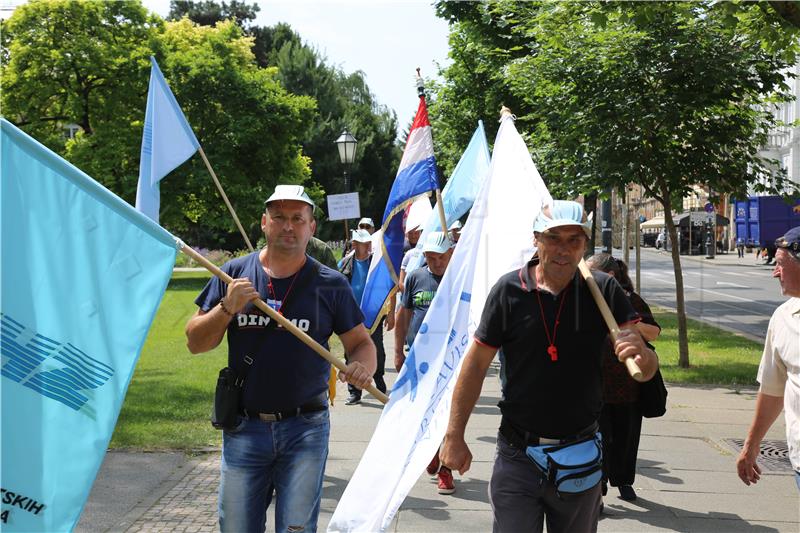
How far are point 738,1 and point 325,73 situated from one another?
180ft

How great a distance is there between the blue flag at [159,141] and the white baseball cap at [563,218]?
3058mm

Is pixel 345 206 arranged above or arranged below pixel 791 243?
above

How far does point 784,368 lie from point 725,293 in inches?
1089

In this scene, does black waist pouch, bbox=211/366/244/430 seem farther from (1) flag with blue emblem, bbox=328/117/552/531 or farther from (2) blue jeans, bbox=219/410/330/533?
(1) flag with blue emblem, bbox=328/117/552/531

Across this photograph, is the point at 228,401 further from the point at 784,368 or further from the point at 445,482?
the point at 445,482

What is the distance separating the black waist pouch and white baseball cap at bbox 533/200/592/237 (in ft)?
4.99

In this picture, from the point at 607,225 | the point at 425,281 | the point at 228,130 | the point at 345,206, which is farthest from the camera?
the point at 228,130

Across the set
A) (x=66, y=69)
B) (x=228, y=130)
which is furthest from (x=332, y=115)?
(x=66, y=69)

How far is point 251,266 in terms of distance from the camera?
4.59 meters

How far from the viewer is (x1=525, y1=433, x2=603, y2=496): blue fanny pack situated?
13.4ft

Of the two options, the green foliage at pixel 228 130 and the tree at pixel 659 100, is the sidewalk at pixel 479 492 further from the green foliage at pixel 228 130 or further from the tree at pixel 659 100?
the green foliage at pixel 228 130

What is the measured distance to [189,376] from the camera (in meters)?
13.3

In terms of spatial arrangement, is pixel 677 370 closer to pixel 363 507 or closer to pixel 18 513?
pixel 363 507

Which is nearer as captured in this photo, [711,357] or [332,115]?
[711,357]
